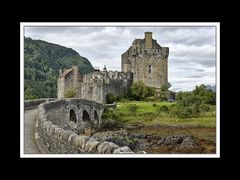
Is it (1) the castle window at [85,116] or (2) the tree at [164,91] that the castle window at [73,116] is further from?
(2) the tree at [164,91]

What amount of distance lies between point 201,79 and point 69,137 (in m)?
3.16

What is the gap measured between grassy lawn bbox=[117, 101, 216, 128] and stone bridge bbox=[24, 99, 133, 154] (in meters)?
0.53

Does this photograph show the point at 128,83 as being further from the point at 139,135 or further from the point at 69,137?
the point at 69,137

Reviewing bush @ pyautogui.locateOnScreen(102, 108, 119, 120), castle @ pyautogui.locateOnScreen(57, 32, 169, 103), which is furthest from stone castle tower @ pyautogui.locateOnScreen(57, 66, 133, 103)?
bush @ pyautogui.locateOnScreen(102, 108, 119, 120)

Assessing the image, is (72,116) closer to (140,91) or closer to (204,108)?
(140,91)

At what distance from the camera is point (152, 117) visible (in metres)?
12.9

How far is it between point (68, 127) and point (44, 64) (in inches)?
67.8

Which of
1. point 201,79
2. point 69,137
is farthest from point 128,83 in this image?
point 69,137

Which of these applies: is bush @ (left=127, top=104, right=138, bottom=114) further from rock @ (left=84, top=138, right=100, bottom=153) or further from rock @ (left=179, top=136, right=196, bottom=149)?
rock @ (left=84, top=138, right=100, bottom=153)

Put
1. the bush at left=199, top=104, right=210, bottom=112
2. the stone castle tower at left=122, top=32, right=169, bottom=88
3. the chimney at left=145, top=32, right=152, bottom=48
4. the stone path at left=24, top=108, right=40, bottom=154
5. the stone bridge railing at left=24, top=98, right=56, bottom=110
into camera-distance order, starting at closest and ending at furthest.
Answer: the stone path at left=24, top=108, right=40, bottom=154 < the chimney at left=145, top=32, right=152, bottom=48 < the bush at left=199, top=104, right=210, bottom=112 < the stone bridge railing at left=24, top=98, right=56, bottom=110 < the stone castle tower at left=122, top=32, right=169, bottom=88

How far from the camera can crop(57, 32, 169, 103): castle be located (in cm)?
1295

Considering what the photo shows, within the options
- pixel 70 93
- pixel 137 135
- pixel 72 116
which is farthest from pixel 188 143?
pixel 72 116

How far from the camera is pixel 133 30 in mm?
12148

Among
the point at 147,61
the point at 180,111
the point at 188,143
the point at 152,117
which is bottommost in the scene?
the point at 188,143
